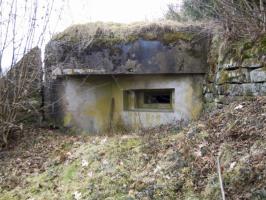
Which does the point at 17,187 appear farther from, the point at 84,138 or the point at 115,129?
the point at 115,129

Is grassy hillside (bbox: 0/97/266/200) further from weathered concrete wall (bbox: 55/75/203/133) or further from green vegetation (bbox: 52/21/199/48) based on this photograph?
green vegetation (bbox: 52/21/199/48)

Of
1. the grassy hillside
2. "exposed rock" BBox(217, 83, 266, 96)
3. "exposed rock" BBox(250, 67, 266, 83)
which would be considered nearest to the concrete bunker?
"exposed rock" BBox(217, 83, 266, 96)

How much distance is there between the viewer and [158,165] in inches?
161

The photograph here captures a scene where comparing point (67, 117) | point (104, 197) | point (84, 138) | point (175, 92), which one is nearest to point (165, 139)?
point (104, 197)

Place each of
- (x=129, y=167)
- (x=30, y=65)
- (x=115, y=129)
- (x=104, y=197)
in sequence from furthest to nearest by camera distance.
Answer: (x=115, y=129) < (x=30, y=65) < (x=129, y=167) < (x=104, y=197)

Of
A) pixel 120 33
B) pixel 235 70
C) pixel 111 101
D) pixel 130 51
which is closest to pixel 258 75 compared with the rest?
pixel 235 70

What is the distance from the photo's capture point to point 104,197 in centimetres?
388

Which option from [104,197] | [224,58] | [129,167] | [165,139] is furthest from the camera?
[224,58]

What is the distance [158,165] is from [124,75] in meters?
3.20

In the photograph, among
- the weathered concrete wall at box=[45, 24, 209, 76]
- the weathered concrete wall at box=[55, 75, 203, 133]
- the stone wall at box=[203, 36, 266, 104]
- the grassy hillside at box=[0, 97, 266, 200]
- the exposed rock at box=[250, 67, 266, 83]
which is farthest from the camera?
the weathered concrete wall at box=[55, 75, 203, 133]

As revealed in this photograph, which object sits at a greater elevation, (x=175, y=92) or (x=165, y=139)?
(x=175, y=92)

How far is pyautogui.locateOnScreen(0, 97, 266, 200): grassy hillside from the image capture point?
11.2 feet

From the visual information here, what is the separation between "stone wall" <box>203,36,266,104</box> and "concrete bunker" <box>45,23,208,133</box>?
0.45 metres

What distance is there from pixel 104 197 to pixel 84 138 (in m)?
2.11
